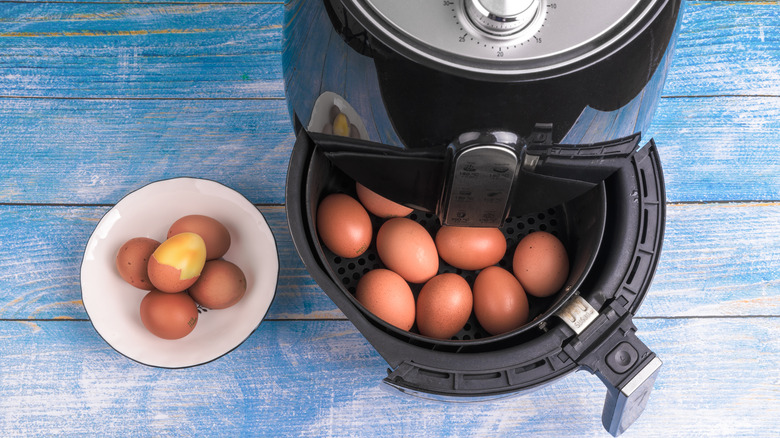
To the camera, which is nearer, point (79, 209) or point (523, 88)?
point (523, 88)

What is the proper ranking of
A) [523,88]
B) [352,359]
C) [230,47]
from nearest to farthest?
[523,88], [352,359], [230,47]

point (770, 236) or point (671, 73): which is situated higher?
point (671, 73)

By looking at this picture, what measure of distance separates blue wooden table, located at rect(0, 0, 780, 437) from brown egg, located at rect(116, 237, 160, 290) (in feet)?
0.39

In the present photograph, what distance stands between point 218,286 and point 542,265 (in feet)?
1.20

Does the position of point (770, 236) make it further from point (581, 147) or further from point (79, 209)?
point (79, 209)

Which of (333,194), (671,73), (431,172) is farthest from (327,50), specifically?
(671,73)

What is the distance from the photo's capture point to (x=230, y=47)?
0.88 metres

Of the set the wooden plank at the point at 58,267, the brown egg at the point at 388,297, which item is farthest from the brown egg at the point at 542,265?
the wooden plank at the point at 58,267

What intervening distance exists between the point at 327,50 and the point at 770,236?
27.0 inches

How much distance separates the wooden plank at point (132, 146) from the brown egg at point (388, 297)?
236 millimetres

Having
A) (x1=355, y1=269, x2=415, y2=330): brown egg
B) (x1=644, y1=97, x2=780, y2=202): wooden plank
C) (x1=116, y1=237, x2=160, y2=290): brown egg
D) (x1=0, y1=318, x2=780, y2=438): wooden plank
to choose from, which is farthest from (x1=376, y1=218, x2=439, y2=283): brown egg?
(x1=644, y1=97, x2=780, y2=202): wooden plank

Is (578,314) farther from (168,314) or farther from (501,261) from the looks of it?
(168,314)

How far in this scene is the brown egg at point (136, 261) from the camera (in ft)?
2.33

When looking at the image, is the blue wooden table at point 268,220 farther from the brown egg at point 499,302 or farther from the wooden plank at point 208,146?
the brown egg at point 499,302
